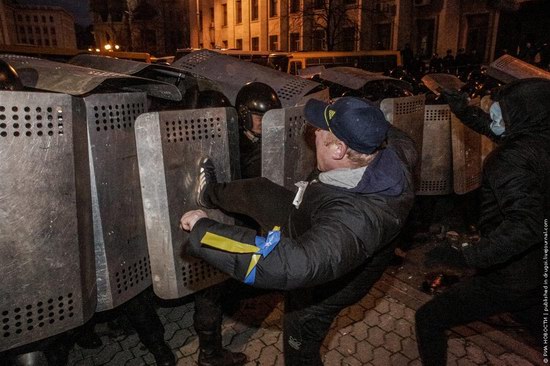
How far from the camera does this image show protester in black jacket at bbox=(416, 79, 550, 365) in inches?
93.2

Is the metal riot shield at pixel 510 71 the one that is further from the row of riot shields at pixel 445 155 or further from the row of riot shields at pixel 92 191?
the row of riot shields at pixel 92 191

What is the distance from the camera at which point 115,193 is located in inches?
94.6

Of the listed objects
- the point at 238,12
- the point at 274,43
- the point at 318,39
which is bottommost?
the point at 318,39

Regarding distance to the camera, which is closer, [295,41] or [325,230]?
[325,230]

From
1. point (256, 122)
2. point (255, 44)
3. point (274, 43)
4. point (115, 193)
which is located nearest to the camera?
point (115, 193)

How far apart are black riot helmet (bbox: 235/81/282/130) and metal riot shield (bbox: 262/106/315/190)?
21.2 inches

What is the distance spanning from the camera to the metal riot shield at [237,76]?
4523mm

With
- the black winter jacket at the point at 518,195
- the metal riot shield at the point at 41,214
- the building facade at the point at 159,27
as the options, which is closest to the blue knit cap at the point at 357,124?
the black winter jacket at the point at 518,195

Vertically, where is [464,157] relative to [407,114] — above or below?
below

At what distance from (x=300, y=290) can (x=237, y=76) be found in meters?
3.33

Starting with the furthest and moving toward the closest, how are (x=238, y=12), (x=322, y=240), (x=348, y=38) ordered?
1. (x=238, y=12)
2. (x=348, y=38)
3. (x=322, y=240)

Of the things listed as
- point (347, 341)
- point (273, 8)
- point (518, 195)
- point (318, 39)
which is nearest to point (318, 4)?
point (318, 39)

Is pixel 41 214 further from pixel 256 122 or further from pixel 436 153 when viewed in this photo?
pixel 436 153

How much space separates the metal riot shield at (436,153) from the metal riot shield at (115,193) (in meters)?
4.30
